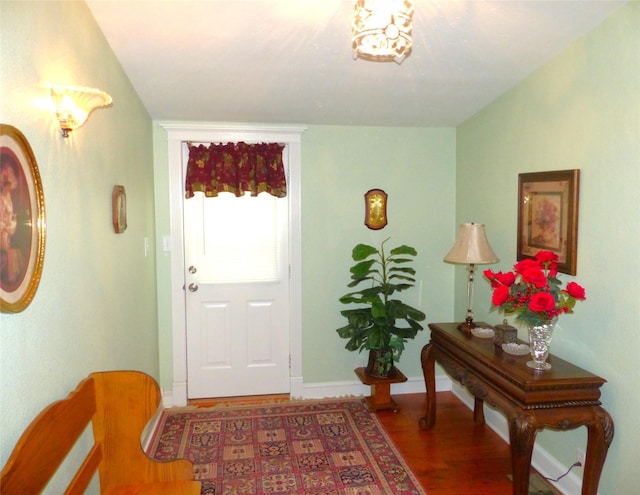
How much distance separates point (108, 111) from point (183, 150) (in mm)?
1276

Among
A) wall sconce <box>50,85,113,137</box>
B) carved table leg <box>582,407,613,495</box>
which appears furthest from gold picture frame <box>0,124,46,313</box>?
carved table leg <box>582,407,613,495</box>

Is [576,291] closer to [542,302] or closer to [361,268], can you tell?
[542,302]

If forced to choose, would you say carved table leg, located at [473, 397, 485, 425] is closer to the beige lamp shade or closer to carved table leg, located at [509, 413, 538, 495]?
the beige lamp shade

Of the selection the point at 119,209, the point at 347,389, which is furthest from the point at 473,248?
the point at 119,209

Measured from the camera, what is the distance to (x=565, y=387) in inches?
80.6

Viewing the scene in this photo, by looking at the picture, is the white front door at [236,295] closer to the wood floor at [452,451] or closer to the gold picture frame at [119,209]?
the wood floor at [452,451]

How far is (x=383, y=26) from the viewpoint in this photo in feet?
4.32

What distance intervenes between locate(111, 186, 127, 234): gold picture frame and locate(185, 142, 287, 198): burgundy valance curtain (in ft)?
3.30

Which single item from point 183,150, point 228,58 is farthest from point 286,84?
point 183,150

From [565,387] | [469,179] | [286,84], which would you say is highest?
[286,84]

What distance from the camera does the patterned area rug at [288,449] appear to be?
2.55 m

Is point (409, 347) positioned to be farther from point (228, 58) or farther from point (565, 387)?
point (228, 58)

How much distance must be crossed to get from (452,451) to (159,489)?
1.85 meters

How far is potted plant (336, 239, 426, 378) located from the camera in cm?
333
